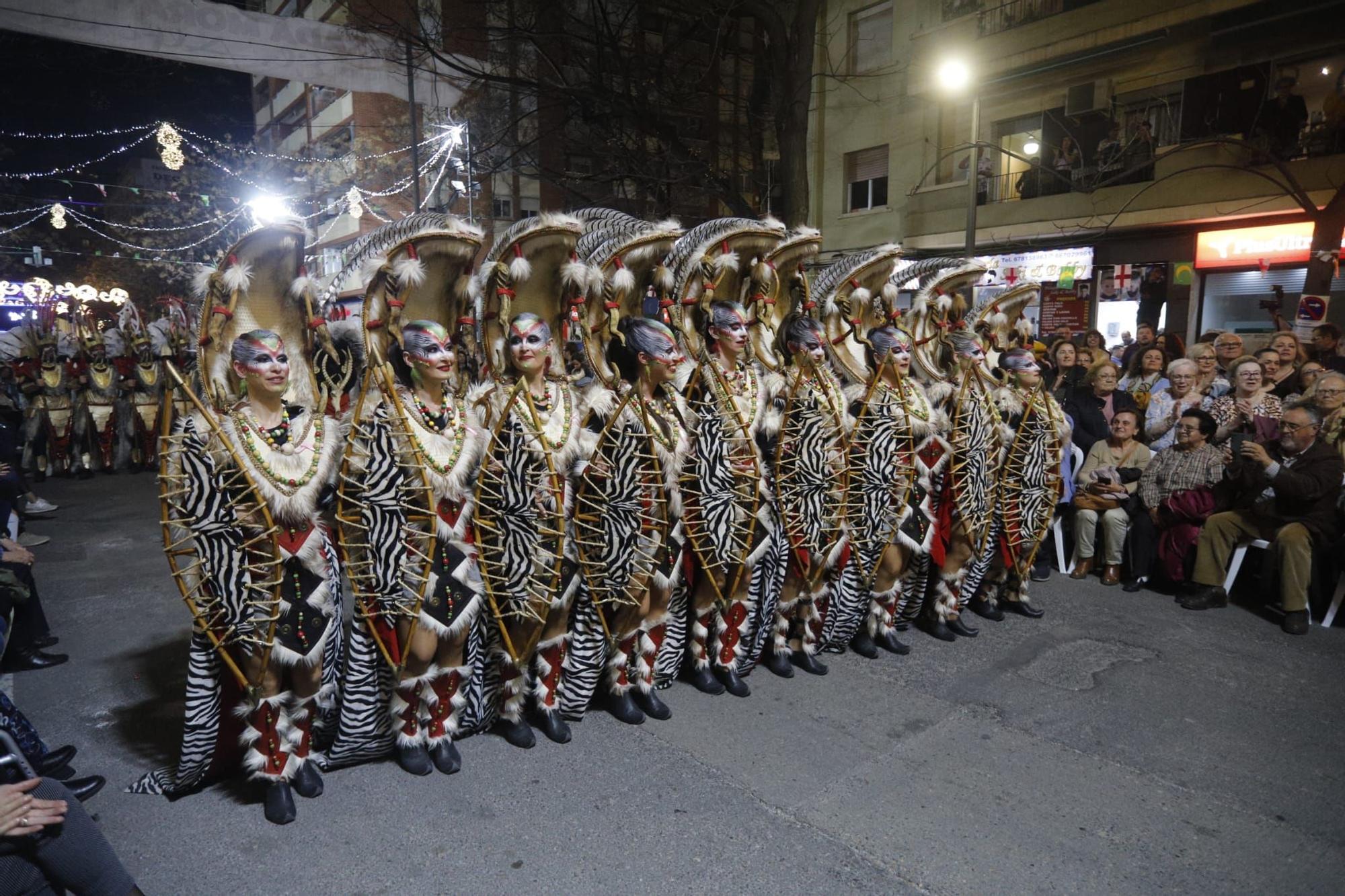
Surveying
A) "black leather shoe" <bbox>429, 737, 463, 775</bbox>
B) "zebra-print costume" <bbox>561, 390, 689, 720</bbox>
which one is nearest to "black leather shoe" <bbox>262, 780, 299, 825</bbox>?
"black leather shoe" <bbox>429, 737, 463, 775</bbox>

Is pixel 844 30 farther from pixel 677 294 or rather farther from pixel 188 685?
pixel 188 685

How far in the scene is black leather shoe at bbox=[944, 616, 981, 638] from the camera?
4566 mm

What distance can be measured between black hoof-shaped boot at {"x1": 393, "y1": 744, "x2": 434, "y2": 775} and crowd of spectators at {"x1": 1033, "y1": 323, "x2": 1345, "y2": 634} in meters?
4.58

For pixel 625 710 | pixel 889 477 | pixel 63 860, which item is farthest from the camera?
pixel 889 477

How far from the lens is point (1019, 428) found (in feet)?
15.1

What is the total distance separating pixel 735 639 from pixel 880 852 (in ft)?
4.32

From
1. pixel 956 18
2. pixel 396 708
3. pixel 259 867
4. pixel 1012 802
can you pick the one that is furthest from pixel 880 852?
pixel 956 18

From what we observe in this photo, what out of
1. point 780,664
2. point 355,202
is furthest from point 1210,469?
point 355,202

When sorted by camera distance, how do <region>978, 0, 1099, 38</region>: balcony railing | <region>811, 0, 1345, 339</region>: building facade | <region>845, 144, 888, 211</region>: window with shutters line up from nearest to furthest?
<region>811, 0, 1345, 339</region>: building facade, <region>978, 0, 1099, 38</region>: balcony railing, <region>845, 144, 888, 211</region>: window with shutters

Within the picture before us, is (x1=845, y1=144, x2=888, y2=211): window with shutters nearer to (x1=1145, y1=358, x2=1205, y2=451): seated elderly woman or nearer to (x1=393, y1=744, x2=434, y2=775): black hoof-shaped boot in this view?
(x1=1145, y1=358, x2=1205, y2=451): seated elderly woman

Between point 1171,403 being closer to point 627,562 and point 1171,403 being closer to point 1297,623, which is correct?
point 1297,623

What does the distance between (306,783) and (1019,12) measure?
50.3 feet

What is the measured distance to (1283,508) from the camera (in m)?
4.88

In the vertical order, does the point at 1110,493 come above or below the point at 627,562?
below
